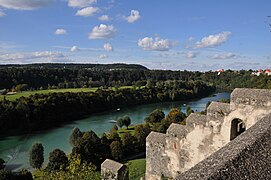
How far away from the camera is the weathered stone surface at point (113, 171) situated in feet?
32.3

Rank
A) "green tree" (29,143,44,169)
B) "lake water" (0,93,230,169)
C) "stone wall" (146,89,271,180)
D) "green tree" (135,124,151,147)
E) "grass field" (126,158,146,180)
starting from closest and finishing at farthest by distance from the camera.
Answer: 1. "stone wall" (146,89,271,180)
2. "grass field" (126,158,146,180)
3. "green tree" (29,143,44,169)
4. "lake water" (0,93,230,169)
5. "green tree" (135,124,151,147)

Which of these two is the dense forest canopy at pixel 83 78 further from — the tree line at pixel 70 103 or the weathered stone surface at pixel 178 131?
the weathered stone surface at pixel 178 131

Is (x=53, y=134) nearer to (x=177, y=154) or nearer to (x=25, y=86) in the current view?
(x=177, y=154)

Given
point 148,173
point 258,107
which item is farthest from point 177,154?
point 258,107

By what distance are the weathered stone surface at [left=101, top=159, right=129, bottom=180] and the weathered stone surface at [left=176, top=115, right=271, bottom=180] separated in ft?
18.4

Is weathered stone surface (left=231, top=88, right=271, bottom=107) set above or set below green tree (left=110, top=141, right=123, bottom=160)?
above

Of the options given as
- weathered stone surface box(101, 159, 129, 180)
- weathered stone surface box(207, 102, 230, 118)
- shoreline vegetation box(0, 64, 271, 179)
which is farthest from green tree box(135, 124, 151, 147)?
weathered stone surface box(207, 102, 230, 118)

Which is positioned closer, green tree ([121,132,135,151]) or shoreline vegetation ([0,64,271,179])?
shoreline vegetation ([0,64,271,179])

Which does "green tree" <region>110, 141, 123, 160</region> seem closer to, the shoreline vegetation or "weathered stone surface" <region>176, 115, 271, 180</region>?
the shoreline vegetation

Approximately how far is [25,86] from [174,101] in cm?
5338

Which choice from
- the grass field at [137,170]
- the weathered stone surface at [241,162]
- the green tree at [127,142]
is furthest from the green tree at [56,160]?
the weathered stone surface at [241,162]

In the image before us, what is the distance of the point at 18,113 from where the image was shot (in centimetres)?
5947

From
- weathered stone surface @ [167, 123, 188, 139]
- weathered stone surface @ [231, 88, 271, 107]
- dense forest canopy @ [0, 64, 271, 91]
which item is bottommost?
dense forest canopy @ [0, 64, 271, 91]

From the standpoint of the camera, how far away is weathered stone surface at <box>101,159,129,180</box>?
986 cm
